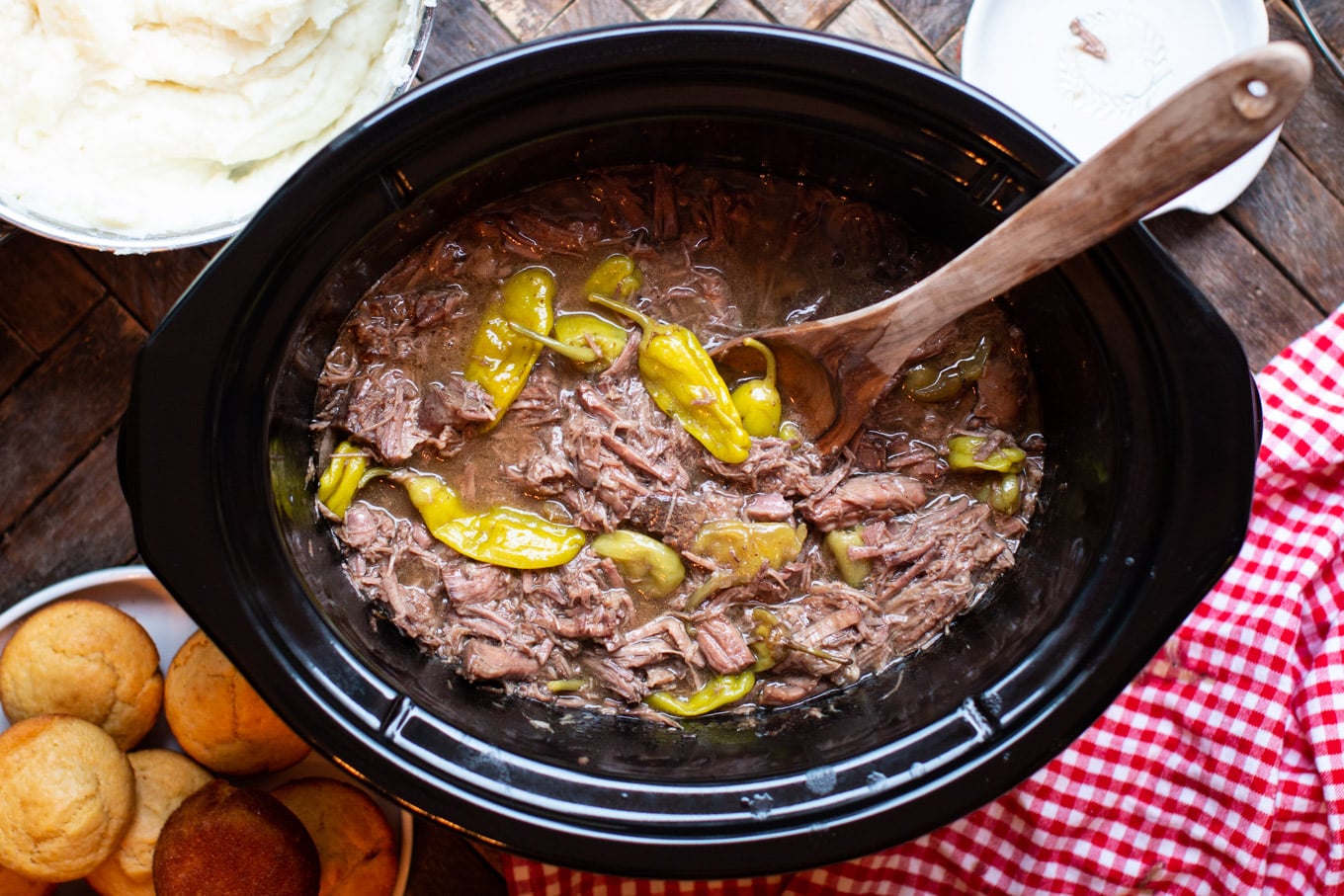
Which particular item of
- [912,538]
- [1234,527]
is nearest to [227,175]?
[912,538]

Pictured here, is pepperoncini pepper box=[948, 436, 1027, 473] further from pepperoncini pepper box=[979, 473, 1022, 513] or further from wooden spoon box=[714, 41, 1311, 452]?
wooden spoon box=[714, 41, 1311, 452]

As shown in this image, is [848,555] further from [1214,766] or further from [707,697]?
[1214,766]

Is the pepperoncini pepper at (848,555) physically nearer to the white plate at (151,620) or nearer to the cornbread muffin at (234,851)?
the white plate at (151,620)

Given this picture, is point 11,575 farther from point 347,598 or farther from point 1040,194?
point 1040,194

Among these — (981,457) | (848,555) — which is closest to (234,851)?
(848,555)

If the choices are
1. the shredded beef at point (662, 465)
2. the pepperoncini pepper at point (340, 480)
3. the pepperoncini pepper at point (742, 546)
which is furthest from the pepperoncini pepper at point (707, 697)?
the pepperoncini pepper at point (340, 480)
